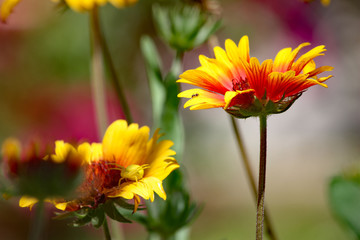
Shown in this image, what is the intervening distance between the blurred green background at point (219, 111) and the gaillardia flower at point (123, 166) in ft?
3.06

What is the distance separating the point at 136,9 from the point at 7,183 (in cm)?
173

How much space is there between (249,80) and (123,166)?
123mm

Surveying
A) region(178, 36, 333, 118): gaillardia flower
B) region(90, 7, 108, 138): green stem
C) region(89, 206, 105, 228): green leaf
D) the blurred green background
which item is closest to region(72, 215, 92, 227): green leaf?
region(89, 206, 105, 228): green leaf

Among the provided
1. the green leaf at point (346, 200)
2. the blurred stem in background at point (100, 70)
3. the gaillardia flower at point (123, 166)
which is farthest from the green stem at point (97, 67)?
the green leaf at point (346, 200)

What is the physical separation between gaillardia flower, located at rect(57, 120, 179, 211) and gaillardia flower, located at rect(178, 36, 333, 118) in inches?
2.1

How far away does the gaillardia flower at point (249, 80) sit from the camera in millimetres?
391

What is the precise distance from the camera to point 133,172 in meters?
0.41

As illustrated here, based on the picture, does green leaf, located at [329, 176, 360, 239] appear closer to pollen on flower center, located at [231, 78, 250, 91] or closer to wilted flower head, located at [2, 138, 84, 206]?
pollen on flower center, located at [231, 78, 250, 91]

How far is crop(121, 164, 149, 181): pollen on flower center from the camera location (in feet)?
1.35

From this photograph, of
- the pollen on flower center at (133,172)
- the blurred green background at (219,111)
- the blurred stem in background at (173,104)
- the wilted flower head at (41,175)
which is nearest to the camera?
the wilted flower head at (41,175)

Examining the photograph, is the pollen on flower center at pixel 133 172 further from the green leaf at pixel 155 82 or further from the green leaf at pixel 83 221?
the green leaf at pixel 155 82

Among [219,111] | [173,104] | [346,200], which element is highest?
[219,111]

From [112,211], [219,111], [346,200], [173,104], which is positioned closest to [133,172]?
[112,211]

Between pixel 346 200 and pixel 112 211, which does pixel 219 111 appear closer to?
pixel 346 200
